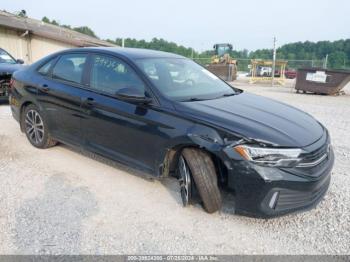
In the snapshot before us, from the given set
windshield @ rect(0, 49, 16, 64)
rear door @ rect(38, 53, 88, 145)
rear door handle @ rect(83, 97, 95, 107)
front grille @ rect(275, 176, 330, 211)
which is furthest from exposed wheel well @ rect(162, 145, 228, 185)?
windshield @ rect(0, 49, 16, 64)

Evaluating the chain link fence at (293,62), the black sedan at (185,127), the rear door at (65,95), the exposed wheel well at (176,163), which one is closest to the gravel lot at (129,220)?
the black sedan at (185,127)

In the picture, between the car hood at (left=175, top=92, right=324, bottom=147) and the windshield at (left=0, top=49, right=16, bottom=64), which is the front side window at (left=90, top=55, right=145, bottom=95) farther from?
the windshield at (left=0, top=49, right=16, bottom=64)

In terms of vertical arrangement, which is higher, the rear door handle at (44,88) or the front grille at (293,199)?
the rear door handle at (44,88)

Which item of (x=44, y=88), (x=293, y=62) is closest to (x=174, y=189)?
(x=44, y=88)

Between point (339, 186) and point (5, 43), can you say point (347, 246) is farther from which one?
point (5, 43)

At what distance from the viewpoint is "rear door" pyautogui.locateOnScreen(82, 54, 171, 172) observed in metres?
3.47

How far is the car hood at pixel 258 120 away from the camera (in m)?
2.95

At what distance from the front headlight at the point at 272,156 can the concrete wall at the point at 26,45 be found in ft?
64.8

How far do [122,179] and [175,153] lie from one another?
3.18 ft

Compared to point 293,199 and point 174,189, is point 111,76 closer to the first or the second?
point 174,189

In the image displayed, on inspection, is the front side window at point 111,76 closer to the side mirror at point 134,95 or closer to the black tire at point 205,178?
the side mirror at point 134,95

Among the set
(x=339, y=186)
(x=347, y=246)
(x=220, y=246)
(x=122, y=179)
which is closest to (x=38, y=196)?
(x=122, y=179)

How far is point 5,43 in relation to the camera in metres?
19.0

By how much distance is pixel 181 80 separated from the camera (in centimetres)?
395
